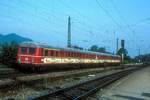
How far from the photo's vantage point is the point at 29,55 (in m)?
29.4

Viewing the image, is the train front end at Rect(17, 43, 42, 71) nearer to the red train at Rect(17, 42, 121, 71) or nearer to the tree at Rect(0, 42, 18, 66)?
the red train at Rect(17, 42, 121, 71)

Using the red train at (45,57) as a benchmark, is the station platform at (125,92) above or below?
below

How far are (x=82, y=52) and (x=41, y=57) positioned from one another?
15599 millimetres

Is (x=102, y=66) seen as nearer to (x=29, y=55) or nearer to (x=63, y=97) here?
(x=29, y=55)

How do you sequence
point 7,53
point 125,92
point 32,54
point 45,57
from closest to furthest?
point 125,92 < point 32,54 < point 45,57 < point 7,53

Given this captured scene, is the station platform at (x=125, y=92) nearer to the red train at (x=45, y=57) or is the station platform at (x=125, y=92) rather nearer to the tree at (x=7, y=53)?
the red train at (x=45, y=57)

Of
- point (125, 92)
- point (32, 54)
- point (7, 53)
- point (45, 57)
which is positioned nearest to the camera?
point (125, 92)

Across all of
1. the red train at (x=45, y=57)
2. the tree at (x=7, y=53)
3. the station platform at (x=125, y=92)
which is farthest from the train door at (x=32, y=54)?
the tree at (x=7, y=53)

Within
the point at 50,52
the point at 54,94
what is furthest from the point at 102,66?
the point at 54,94

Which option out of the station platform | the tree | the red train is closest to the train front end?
the red train

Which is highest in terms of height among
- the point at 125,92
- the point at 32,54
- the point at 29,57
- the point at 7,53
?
the point at 7,53

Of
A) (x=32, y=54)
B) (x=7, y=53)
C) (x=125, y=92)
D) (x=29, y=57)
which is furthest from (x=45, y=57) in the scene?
(x=125, y=92)

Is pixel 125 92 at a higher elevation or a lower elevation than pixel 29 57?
lower

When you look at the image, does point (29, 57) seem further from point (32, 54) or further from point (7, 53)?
point (7, 53)
